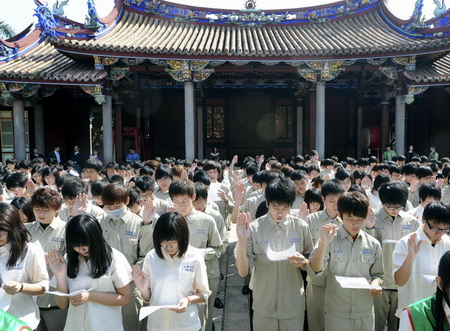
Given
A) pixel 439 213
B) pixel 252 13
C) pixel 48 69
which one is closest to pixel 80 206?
pixel 439 213

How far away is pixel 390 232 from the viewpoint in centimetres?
351

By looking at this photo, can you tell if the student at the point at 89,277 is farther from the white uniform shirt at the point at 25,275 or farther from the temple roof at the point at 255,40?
the temple roof at the point at 255,40

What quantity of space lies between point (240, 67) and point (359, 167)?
5630mm

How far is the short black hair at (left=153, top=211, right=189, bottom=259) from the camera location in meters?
2.48

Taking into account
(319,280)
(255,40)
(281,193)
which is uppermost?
(255,40)

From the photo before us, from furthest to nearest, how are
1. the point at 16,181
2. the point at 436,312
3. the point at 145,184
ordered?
the point at 16,181
the point at 145,184
the point at 436,312

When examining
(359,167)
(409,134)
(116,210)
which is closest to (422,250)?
(116,210)

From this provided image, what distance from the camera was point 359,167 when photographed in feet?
28.7

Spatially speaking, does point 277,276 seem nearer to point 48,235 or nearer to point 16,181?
point 48,235

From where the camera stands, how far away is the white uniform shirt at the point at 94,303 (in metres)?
2.48

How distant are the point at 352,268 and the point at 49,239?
2586 millimetres

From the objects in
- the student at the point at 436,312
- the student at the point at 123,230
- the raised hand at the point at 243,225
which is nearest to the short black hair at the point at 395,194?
the raised hand at the point at 243,225

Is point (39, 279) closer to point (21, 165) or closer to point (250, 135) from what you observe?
point (21, 165)

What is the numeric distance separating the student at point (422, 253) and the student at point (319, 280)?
67 centimetres
